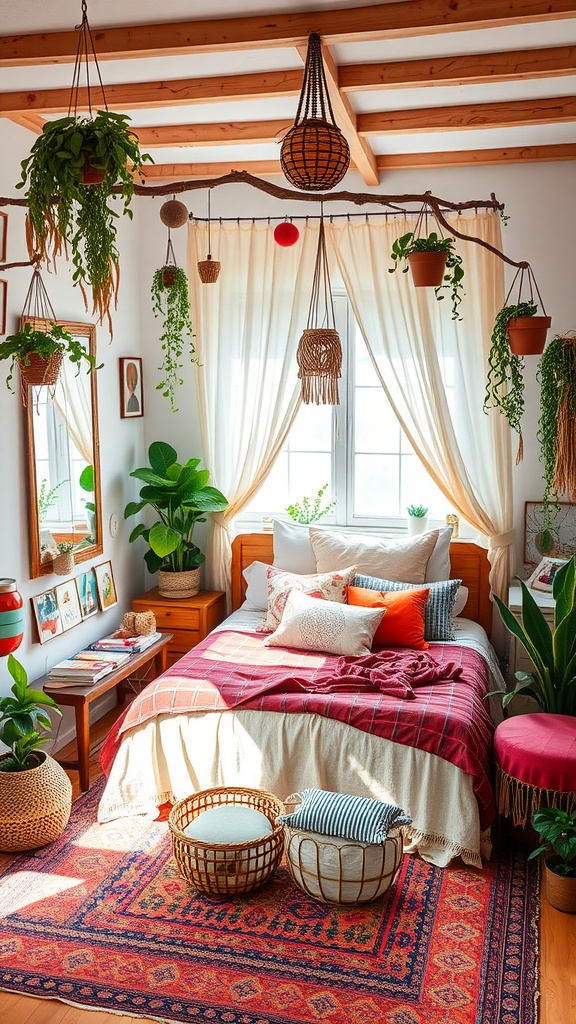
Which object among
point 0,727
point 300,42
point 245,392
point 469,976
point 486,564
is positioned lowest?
point 469,976

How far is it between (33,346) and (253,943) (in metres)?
2.35

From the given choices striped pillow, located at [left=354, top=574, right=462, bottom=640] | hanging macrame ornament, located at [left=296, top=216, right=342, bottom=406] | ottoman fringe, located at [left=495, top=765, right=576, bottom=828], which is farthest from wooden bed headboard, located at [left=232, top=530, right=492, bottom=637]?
ottoman fringe, located at [left=495, top=765, right=576, bottom=828]

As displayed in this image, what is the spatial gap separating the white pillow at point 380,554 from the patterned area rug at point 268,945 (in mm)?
1672

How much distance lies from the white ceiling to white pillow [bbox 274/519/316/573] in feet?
6.58

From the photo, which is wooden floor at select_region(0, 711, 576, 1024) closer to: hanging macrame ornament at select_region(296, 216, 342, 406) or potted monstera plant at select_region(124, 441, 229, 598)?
hanging macrame ornament at select_region(296, 216, 342, 406)

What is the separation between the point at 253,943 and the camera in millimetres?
3037

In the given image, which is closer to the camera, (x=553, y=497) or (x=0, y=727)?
(x=0, y=727)

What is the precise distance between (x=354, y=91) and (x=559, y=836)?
2.96 m

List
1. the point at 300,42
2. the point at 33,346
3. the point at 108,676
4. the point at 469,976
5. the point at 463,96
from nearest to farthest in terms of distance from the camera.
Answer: the point at 469,976 < the point at 300,42 < the point at 33,346 < the point at 463,96 < the point at 108,676

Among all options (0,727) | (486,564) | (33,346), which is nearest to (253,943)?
(0,727)

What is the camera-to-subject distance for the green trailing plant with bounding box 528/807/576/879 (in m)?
3.17

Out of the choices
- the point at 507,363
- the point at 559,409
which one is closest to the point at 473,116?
the point at 507,363

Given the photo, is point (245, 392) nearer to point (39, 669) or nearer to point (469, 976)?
point (39, 669)

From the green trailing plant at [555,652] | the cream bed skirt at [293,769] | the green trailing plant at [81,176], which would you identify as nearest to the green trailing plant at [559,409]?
the green trailing plant at [555,652]
